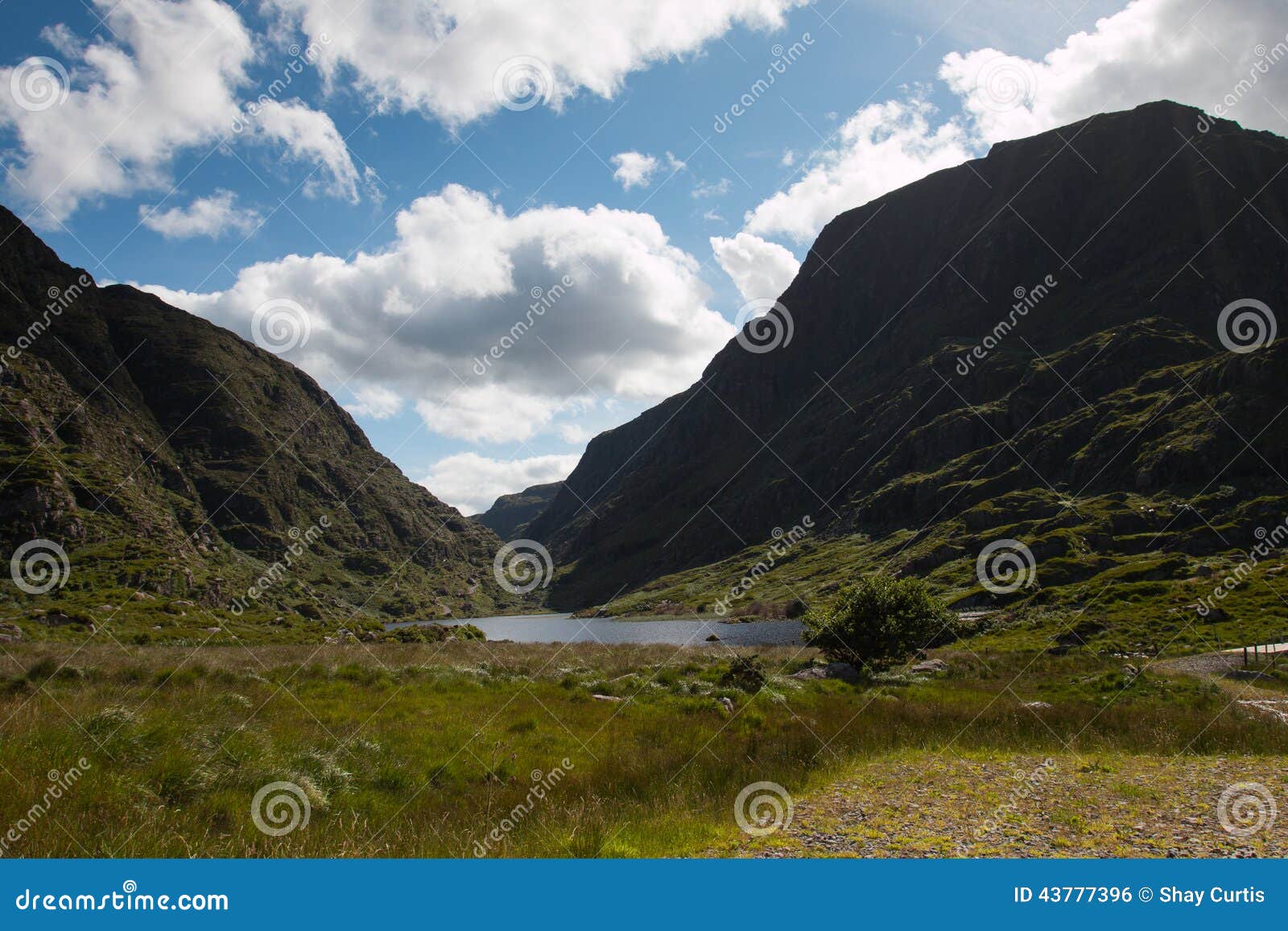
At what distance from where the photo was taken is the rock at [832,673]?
101 ft

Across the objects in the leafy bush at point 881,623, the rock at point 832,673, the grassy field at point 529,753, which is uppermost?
the leafy bush at point 881,623

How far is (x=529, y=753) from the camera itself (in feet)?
47.5

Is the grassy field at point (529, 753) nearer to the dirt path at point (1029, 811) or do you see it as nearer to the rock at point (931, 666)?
the dirt path at point (1029, 811)

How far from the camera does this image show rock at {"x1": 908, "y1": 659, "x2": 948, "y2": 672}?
36.0 meters

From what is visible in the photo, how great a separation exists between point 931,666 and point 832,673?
9.12 meters

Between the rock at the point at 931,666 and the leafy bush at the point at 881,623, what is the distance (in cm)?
152

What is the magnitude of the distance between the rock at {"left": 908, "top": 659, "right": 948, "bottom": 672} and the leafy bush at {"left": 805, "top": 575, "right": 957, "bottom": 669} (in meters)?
1.52

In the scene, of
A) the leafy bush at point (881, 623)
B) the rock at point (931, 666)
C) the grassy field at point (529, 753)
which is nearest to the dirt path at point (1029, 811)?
the grassy field at point (529, 753)

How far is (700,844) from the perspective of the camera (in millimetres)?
8430

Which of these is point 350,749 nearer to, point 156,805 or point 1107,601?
point 156,805

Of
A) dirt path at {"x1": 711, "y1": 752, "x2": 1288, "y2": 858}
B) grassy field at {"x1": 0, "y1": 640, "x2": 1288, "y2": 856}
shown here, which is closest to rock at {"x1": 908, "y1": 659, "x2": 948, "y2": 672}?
grassy field at {"x1": 0, "y1": 640, "x2": 1288, "y2": 856}

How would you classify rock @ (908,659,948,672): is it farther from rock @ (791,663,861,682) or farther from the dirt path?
the dirt path

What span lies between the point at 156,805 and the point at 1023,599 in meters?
117

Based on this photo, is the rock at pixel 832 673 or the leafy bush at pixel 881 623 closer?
the rock at pixel 832 673
